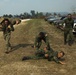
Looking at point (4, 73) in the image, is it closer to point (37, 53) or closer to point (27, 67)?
point (27, 67)

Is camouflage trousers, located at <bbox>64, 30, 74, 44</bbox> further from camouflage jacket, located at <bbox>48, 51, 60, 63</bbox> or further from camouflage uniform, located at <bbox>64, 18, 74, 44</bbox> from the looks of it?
camouflage jacket, located at <bbox>48, 51, 60, 63</bbox>

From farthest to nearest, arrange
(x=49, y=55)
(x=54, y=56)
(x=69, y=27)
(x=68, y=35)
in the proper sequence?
(x=68, y=35), (x=69, y=27), (x=49, y=55), (x=54, y=56)

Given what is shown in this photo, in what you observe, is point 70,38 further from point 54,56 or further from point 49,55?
point 54,56

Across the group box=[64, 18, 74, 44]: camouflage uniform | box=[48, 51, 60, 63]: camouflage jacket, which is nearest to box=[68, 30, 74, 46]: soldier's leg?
box=[64, 18, 74, 44]: camouflage uniform

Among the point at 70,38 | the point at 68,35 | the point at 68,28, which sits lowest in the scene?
the point at 70,38

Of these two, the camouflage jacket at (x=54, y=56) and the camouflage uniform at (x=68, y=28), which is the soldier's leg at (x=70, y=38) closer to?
the camouflage uniform at (x=68, y=28)

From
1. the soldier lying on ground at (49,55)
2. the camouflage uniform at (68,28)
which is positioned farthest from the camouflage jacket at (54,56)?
the camouflage uniform at (68,28)

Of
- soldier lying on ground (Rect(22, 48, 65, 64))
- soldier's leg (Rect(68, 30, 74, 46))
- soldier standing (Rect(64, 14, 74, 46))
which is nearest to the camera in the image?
soldier lying on ground (Rect(22, 48, 65, 64))

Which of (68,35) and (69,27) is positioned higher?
(69,27)

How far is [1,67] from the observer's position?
9312 millimetres

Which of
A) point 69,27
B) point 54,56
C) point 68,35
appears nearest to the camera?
point 54,56

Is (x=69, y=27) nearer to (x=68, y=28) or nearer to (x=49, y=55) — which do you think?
(x=68, y=28)

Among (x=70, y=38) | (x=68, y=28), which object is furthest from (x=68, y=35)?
(x=68, y=28)

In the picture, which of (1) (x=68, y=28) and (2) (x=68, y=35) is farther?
(2) (x=68, y=35)
